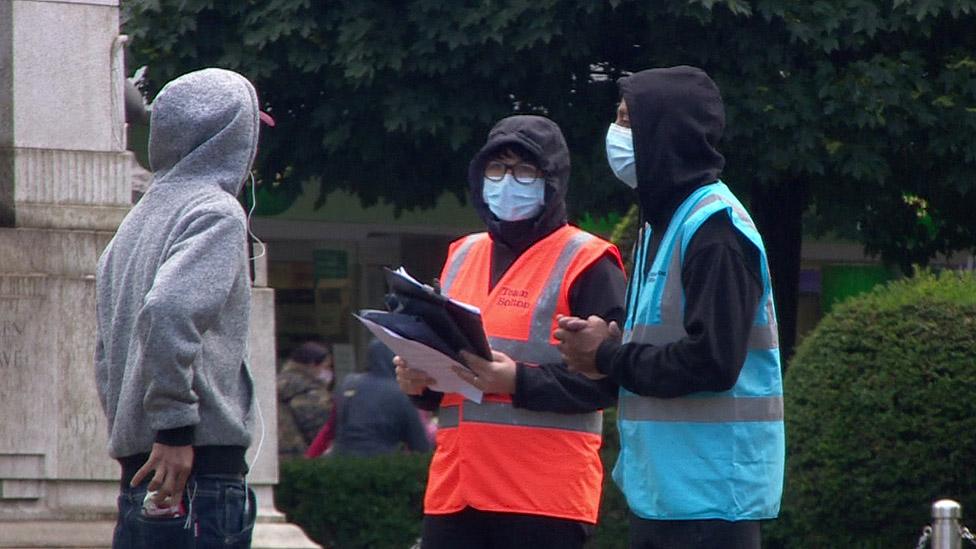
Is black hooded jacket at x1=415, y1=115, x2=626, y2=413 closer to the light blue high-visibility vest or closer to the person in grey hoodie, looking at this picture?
the light blue high-visibility vest

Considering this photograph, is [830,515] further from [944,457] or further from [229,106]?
[229,106]

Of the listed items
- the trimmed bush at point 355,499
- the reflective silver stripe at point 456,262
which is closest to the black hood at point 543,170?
the reflective silver stripe at point 456,262

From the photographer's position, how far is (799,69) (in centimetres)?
1442

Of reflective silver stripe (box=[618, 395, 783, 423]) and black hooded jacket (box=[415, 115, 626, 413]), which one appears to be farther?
black hooded jacket (box=[415, 115, 626, 413])

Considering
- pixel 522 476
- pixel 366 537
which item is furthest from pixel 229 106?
pixel 366 537

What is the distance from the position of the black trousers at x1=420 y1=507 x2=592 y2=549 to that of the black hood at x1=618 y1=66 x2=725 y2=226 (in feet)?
3.29

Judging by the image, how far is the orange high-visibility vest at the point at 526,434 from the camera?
4.68 meters

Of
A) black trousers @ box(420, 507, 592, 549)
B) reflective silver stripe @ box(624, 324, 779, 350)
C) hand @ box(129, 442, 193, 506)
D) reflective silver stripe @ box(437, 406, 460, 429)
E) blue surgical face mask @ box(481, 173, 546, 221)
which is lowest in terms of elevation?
black trousers @ box(420, 507, 592, 549)

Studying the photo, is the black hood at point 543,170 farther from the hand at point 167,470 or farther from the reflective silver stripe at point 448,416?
the hand at point 167,470

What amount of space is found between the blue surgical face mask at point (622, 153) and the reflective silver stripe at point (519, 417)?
743 mm

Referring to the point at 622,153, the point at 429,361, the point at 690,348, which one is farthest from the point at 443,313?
the point at 690,348

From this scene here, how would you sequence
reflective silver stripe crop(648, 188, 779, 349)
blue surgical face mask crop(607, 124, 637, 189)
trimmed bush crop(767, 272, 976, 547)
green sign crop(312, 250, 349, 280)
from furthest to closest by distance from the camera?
green sign crop(312, 250, 349, 280) → trimmed bush crop(767, 272, 976, 547) → blue surgical face mask crop(607, 124, 637, 189) → reflective silver stripe crop(648, 188, 779, 349)

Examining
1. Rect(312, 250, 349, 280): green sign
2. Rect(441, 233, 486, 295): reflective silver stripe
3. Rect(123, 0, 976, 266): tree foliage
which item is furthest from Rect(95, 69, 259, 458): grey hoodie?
Rect(312, 250, 349, 280): green sign

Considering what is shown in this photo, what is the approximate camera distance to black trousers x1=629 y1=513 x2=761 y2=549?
3.87m
